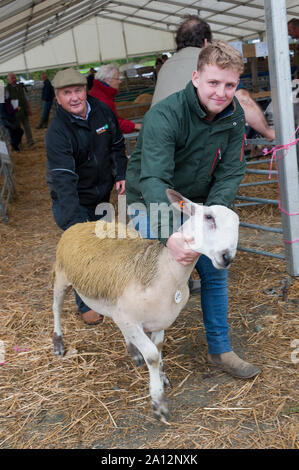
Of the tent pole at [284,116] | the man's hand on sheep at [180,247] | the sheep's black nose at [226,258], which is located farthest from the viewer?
the tent pole at [284,116]

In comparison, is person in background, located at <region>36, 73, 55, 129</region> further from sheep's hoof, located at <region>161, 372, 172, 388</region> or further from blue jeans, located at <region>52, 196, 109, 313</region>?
sheep's hoof, located at <region>161, 372, 172, 388</region>

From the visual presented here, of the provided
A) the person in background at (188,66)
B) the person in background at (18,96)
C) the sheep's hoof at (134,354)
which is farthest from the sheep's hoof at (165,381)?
the person in background at (18,96)

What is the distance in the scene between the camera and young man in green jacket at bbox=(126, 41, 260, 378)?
1918 millimetres

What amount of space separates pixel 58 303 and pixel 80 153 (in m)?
1.04

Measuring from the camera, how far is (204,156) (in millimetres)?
2191

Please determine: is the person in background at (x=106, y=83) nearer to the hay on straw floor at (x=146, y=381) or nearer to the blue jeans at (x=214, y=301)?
the hay on straw floor at (x=146, y=381)

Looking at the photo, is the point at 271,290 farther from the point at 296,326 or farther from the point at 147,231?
the point at 147,231

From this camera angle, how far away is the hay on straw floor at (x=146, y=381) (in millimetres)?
2104

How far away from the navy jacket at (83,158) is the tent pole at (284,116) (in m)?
1.18

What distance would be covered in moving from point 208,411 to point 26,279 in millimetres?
2618

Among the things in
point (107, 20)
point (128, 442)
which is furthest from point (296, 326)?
point (107, 20)

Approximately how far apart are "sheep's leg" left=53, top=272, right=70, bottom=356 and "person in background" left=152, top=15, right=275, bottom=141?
1.35 m
